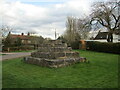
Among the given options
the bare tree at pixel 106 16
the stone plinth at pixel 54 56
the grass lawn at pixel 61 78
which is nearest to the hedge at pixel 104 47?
the bare tree at pixel 106 16

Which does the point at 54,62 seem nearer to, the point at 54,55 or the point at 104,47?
the point at 54,55

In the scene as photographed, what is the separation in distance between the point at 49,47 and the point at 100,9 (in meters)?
22.3

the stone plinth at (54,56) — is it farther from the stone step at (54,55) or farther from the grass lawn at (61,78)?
the grass lawn at (61,78)

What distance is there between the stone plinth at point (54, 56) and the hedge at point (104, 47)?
15673 millimetres

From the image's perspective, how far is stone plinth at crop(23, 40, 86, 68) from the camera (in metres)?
9.43

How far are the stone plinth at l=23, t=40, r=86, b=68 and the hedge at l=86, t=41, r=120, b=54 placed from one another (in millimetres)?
15673

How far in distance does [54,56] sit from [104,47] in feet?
60.1

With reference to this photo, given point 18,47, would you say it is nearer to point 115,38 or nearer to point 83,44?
point 83,44

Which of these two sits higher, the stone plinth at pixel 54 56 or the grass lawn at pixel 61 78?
the stone plinth at pixel 54 56

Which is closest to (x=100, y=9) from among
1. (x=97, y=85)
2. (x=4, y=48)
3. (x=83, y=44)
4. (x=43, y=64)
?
(x=83, y=44)

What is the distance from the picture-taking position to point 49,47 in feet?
38.0

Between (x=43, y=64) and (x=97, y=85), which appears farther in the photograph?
(x=43, y=64)

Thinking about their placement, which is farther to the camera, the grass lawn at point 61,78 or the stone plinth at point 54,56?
the stone plinth at point 54,56

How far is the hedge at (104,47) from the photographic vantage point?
81.8ft
